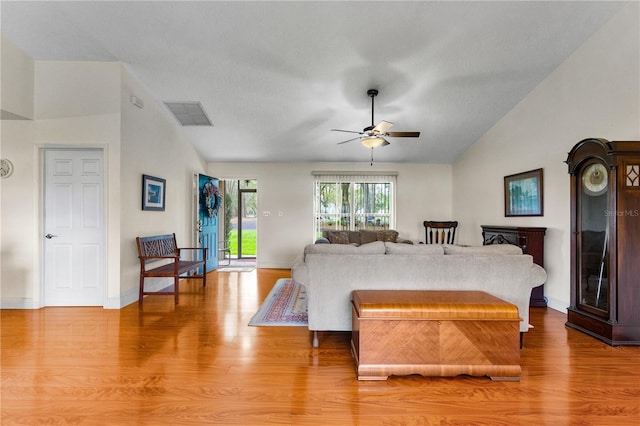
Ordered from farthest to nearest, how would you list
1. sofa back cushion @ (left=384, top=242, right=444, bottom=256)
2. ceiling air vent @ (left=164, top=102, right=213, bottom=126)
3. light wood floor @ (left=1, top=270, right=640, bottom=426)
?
ceiling air vent @ (left=164, top=102, right=213, bottom=126) < sofa back cushion @ (left=384, top=242, right=444, bottom=256) < light wood floor @ (left=1, top=270, right=640, bottom=426)

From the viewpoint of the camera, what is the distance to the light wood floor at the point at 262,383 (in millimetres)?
1668

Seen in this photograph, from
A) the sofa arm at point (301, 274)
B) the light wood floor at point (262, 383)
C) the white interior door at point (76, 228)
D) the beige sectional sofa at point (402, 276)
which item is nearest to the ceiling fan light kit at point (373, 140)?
the beige sectional sofa at point (402, 276)

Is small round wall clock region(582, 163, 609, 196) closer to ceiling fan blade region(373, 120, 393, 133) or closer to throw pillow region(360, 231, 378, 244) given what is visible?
ceiling fan blade region(373, 120, 393, 133)

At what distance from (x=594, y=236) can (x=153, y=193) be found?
17.7 ft

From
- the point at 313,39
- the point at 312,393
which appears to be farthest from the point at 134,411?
the point at 313,39

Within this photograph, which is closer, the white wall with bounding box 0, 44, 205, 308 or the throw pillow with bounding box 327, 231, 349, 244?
the white wall with bounding box 0, 44, 205, 308

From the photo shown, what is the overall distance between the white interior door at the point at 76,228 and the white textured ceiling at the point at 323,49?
1.28m

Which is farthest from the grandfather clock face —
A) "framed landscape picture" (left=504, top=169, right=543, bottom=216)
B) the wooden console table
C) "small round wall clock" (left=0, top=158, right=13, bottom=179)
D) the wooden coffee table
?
"small round wall clock" (left=0, top=158, right=13, bottom=179)

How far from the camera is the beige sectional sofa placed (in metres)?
2.46

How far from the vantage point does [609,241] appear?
2715mm

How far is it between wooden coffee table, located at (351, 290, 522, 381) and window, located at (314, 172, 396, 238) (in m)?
4.60

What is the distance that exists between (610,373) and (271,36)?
4.13 m

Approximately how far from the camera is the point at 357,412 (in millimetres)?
1698

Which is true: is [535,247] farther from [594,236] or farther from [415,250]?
[415,250]
